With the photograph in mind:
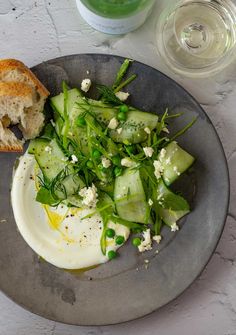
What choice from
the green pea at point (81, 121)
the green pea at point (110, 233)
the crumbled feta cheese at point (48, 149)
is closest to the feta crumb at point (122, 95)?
the green pea at point (81, 121)

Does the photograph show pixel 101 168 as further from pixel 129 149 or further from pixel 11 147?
pixel 11 147

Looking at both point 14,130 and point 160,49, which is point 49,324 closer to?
point 14,130

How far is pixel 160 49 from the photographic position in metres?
1.47

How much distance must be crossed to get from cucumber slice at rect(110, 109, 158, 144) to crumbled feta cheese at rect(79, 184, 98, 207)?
0.13 m

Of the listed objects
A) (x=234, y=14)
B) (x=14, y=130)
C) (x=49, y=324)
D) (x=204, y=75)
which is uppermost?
(x=234, y=14)

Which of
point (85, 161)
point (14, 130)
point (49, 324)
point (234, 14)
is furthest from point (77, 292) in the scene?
point (234, 14)

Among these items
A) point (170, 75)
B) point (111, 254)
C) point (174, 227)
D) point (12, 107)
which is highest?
point (170, 75)

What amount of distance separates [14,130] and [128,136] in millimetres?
277

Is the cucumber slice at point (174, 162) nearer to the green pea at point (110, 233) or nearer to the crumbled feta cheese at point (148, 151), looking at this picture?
the crumbled feta cheese at point (148, 151)

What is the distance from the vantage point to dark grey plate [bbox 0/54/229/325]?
134 cm

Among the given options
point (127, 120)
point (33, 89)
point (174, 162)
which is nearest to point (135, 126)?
point (127, 120)

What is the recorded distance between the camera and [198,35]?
1509mm

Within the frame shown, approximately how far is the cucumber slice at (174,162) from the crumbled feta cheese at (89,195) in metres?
0.17

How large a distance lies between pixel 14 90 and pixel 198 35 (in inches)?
20.6
